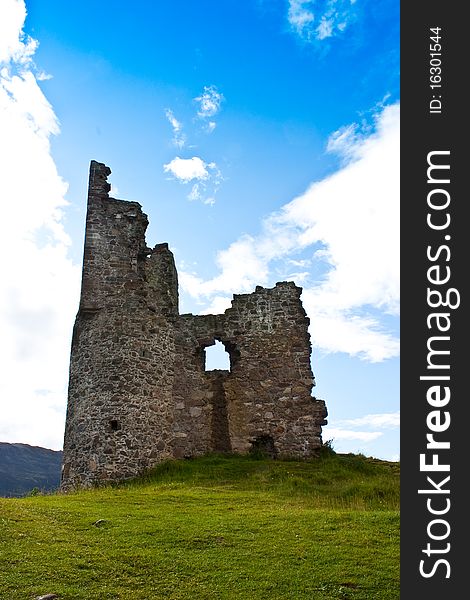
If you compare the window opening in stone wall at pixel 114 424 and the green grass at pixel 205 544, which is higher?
the window opening in stone wall at pixel 114 424

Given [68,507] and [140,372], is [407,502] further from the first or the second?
[140,372]

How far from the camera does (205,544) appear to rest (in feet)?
40.0

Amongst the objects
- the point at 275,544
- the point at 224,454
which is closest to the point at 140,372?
the point at 224,454

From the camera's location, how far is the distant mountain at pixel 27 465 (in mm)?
53631

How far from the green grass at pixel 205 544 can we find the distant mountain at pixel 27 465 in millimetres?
38559

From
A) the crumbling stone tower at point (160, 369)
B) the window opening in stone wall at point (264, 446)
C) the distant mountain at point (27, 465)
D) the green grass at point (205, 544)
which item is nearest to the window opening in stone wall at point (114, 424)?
the crumbling stone tower at point (160, 369)

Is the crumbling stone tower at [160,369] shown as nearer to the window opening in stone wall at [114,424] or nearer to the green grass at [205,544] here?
the window opening in stone wall at [114,424]

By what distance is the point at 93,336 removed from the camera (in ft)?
71.3

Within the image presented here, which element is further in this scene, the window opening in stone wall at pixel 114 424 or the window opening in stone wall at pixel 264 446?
the window opening in stone wall at pixel 264 446

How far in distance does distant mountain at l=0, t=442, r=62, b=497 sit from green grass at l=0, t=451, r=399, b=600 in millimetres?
38559

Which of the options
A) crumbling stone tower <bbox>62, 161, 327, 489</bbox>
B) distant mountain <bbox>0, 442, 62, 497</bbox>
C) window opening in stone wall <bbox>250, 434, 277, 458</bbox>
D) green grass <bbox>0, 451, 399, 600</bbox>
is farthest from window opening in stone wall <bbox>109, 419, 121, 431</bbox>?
distant mountain <bbox>0, 442, 62, 497</bbox>

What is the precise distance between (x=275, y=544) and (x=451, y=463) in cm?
474

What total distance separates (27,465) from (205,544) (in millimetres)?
52007

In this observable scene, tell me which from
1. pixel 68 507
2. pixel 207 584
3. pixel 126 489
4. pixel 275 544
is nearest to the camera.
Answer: pixel 207 584
